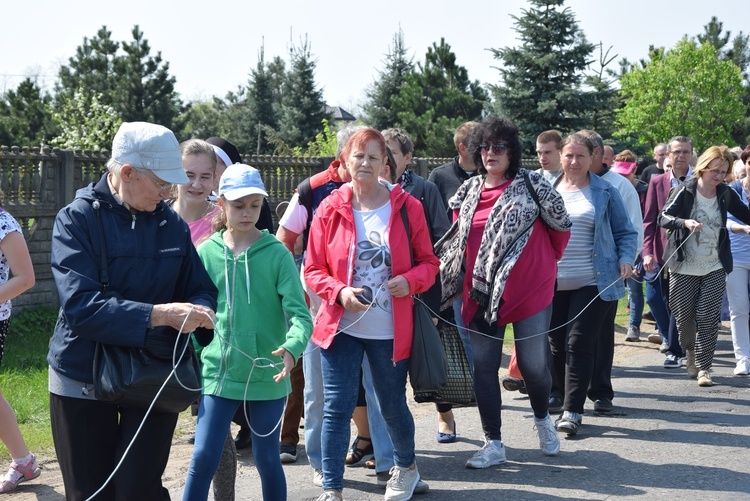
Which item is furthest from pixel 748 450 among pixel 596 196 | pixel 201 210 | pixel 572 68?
pixel 572 68

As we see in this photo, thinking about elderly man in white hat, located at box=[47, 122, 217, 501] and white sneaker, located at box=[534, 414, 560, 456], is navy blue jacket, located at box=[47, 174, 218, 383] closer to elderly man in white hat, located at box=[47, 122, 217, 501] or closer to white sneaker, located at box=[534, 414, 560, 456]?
elderly man in white hat, located at box=[47, 122, 217, 501]

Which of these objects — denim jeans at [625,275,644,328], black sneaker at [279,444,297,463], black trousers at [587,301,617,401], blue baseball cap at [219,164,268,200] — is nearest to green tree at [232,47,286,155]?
denim jeans at [625,275,644,328]

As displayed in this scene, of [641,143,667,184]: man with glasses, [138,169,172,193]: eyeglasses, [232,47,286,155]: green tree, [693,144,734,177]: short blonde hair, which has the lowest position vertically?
[138,169,172,193]: eyeglasses

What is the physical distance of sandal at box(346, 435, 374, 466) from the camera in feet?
20.4

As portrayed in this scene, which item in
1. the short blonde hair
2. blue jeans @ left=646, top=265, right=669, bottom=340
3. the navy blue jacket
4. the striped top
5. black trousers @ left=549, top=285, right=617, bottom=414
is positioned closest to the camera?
the navy blue jacket

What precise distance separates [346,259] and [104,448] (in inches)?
74.3

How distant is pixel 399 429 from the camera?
531 cm

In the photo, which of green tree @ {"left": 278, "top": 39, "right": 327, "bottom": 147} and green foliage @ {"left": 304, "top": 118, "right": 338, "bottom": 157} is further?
green tree @ {"left": 278, "top": 39, "right": 327, "bottom": 147}

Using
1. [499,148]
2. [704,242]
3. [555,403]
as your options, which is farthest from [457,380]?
[704,242]

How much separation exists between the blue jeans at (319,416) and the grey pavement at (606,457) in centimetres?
17

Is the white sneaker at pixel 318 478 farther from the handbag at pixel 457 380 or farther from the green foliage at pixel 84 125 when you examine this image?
the green foliage at pixel 84 125

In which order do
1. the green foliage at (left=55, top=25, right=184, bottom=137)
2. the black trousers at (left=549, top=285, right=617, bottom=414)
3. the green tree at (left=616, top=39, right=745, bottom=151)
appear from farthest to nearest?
the green tree at (left=616, top=39, right=745, bottom=151)
the green foliage at (left=55, top=25, right=184, bottom=137)
the black trousers at (left=549, top=285, right=617, bottom=414)

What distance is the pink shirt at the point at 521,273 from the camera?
20.3ft

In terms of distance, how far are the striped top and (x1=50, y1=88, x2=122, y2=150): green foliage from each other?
2944 cm
